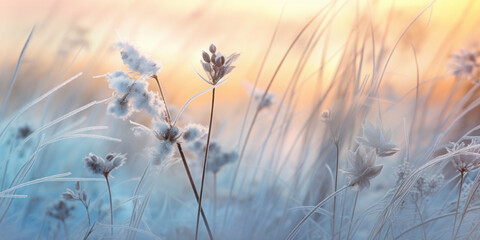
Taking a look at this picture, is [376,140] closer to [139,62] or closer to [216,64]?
[216,64]

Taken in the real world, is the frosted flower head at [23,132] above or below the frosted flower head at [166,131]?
above

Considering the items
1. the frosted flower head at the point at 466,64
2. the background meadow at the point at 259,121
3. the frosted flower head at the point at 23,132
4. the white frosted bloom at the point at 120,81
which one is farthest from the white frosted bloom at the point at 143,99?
the frosted flower head at the point at 466,64

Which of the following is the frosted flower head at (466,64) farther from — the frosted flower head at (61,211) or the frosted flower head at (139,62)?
the frosted flower head at (61,211)

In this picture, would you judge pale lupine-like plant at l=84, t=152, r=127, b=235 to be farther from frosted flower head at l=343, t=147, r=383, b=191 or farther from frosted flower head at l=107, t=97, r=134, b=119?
frosted flower head at l=343, t=147, r=383, b=191

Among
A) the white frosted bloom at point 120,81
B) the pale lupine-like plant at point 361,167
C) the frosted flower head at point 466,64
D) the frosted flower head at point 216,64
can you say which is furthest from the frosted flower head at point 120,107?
the frosted flower head at point 466,64

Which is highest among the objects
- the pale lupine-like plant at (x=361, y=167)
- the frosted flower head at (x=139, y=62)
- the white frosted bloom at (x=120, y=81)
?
the frosted flower head at (x=139, y=62)

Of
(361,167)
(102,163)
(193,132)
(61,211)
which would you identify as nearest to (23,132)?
(61,211)

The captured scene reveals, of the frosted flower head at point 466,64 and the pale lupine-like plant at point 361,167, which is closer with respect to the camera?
the pale lupine-like plant at point 361,167
